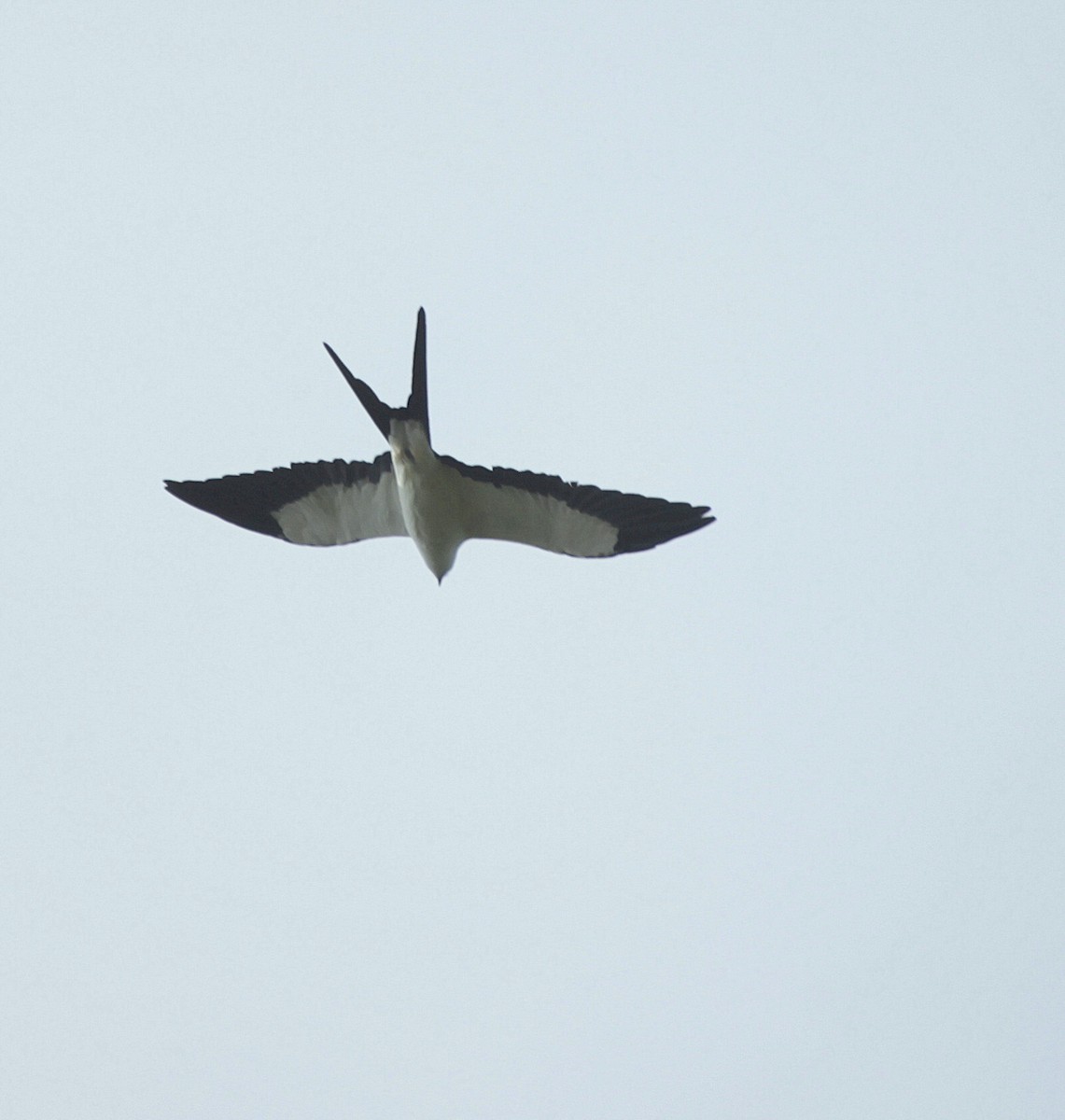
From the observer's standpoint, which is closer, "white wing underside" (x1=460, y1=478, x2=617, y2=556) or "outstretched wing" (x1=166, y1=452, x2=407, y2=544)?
"white wing underside" (x1=460, y1=478, x2=617, y2=556)

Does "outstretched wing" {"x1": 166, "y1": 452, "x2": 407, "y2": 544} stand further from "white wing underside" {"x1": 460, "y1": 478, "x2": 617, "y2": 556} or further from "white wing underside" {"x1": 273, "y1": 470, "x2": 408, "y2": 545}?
"white wing underside" {"x1": 460, "y1": 478, "x2": 617, "y2": 556}

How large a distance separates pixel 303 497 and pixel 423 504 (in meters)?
1.06

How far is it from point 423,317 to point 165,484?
2.68 metres

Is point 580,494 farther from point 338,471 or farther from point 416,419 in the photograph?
point 338,471

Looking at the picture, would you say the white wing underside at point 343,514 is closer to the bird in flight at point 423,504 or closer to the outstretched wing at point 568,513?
the bird in flight at point 423,504

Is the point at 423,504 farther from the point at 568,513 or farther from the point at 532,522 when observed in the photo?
the point at 568,513

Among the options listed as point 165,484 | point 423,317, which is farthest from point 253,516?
point 423,317

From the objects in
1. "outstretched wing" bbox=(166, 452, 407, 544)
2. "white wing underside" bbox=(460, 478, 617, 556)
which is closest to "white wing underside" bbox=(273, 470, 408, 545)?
"outstretched wing" bbox=(166, 452, 407, 544)

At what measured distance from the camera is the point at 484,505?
10289 mm

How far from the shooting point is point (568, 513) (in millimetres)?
10133

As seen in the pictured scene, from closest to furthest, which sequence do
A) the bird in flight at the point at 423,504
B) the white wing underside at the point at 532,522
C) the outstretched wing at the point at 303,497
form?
the bird in flight at the point at 423,504
the white wing underside at the point at 532,522
the outstretched wing at the point at 303,497

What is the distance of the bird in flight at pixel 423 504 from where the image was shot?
388 inches

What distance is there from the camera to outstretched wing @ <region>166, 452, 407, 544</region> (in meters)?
10.5

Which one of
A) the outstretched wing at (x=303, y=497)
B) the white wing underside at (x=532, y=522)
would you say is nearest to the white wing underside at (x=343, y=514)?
the outstretched wing at (x=303, y=497)
